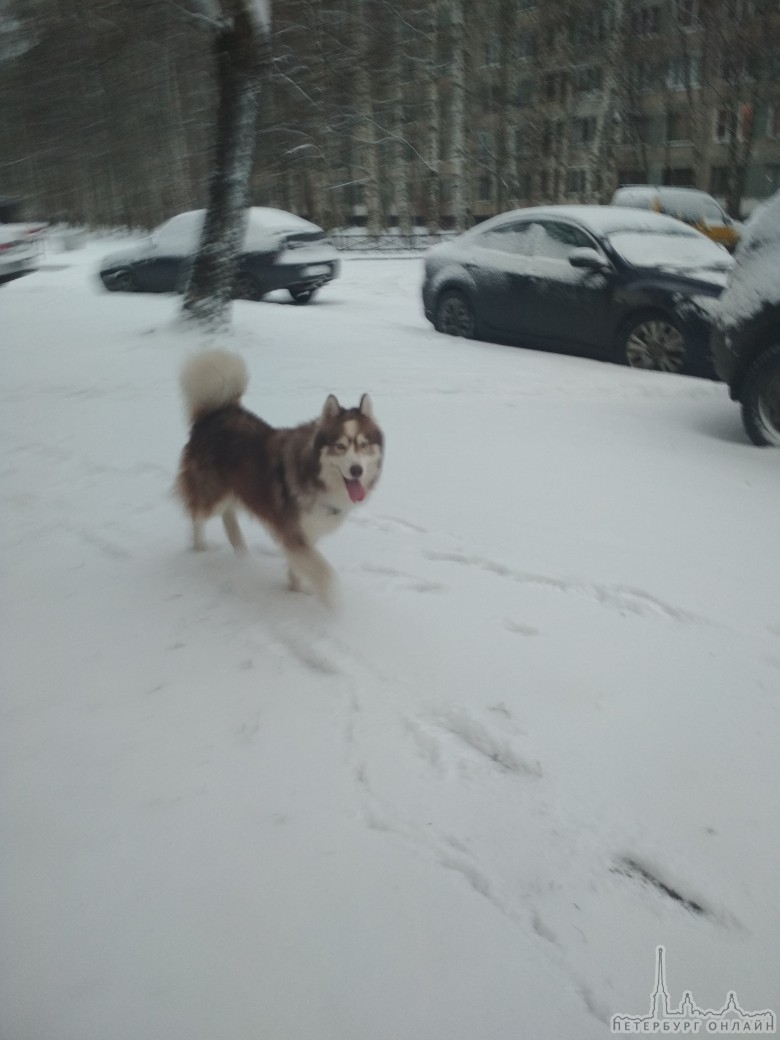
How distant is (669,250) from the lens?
27.5 feet

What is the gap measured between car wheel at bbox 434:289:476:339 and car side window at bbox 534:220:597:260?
1015 mm

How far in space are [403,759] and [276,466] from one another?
1.58 m

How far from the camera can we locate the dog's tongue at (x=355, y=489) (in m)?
3.34

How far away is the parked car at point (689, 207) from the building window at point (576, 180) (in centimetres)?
1715

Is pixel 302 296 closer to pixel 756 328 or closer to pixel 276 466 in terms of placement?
pixel 756 328

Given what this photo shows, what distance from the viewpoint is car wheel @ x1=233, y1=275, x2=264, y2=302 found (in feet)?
40.3

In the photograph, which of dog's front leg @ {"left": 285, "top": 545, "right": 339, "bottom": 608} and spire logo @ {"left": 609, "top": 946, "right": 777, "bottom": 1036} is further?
dog's front leg @ {"left": 285, "top": 545, "right": 339, "bottom": 608}

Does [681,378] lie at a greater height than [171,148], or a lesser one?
lesser

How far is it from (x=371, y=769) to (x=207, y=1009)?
2.79 feet

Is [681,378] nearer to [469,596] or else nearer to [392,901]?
[469,596]

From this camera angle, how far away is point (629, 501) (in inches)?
184

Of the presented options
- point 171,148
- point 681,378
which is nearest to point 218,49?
point 681,378

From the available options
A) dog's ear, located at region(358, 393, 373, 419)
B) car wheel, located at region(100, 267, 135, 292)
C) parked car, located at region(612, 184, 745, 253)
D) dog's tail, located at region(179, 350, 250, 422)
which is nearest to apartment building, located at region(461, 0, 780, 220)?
parked car, located at region(612, 184, 745, 253)

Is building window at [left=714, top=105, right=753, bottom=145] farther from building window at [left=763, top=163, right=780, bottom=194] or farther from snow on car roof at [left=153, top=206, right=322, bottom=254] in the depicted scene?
snow on car roof at [left=153, top=206, right=322, bottom=254]
